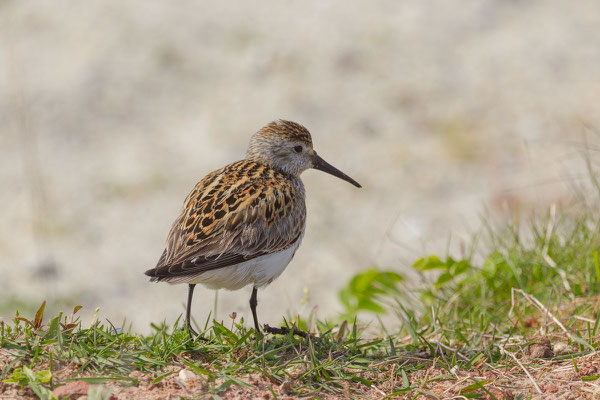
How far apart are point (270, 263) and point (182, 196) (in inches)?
243

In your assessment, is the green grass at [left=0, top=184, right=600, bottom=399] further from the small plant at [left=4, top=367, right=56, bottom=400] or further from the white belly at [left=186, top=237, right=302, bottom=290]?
the white belly at [left=186, top=237, right=302, bottom=290]

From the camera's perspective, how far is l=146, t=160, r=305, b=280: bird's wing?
5.45 m

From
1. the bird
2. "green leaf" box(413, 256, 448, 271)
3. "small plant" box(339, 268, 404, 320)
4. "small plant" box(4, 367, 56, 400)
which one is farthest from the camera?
"small plant" box(339, 268, 404, 320)

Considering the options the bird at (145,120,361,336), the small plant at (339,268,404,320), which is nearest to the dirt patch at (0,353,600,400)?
the bird at (145,120,361,336)

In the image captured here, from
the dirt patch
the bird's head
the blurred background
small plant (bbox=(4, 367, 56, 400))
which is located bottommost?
the dirt patch

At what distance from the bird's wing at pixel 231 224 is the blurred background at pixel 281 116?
3851mm

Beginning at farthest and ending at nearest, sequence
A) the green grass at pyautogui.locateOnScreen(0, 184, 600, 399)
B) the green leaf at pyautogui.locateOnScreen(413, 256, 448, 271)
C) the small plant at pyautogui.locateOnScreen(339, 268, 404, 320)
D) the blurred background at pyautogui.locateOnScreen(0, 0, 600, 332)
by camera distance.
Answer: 1. the blurred background at pyautogui.locateOnScreen(0, 0, 600, 332)
2. the small plant at pyautogui.locateOnScreen(339, 268, 404, 320)
3. the green leaf at pyautogui.locateOnScreen(413, 256, 448, 271)
4. the green grass at pyautogui.locateOnScreen(0, 184, 600, 399)

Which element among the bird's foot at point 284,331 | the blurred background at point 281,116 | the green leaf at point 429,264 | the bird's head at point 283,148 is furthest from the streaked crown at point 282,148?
the blurred background at point 281,116

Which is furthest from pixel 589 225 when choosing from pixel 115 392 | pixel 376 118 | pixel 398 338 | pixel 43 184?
pixel 43 184

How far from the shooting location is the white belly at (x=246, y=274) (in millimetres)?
5516

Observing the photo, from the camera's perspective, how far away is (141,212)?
1157 centimetres

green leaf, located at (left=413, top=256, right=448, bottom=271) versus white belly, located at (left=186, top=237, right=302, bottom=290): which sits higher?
white belly, located at (left=186, top=237, right=302, bottom=290)

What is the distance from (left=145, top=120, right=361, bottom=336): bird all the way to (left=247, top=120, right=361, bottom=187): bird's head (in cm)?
27

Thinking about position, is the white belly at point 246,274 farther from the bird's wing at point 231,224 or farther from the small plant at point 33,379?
the small plant at point 33,379
